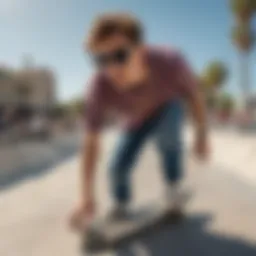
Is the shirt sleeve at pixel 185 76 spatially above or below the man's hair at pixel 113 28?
below

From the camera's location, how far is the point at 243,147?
3027 millimetres

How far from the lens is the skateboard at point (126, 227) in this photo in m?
1.93

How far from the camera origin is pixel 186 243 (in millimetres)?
2037

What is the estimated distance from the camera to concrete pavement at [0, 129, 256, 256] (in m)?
1.95

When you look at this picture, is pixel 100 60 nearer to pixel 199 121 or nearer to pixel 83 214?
pixel 199 121

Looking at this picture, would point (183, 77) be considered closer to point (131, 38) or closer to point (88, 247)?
point (131, 38)

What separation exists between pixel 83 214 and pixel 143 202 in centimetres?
32

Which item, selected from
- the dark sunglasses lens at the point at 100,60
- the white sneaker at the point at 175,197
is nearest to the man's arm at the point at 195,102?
the white sneaker at the point at 175,197

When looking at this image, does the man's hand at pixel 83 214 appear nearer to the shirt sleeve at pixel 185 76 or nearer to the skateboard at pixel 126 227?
the skateboard at pixel 126 227

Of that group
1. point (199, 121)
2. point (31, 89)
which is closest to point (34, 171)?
point (31, 89)

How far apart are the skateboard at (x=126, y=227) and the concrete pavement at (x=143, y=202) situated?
36 mm

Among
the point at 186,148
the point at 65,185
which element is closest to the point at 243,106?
the point at 186,148

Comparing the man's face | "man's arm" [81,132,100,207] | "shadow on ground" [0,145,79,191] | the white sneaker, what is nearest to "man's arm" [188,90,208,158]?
the white sneaker

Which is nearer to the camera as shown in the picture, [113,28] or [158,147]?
[113,28]
